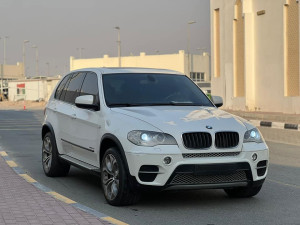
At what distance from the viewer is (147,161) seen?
21.7 feet

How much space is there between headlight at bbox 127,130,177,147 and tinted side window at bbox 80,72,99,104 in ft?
4.41

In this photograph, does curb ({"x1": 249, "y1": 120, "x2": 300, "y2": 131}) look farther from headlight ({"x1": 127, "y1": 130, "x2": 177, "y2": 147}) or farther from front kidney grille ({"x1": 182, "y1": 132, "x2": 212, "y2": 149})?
headlight ({"x1": 127, "y1": 130, "x2": 177, "y2": 147})

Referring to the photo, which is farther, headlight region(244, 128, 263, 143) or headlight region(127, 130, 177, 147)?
headlight region(244, 128, 263, 143)

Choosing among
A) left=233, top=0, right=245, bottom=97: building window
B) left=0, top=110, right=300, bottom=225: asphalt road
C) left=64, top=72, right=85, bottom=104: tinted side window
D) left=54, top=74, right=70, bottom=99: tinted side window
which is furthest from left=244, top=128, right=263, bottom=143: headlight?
left=233, top=0, right=245, bottom=97: building window

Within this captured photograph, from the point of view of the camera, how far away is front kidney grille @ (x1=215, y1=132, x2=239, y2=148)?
675 cm

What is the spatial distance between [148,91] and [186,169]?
5.78 ft

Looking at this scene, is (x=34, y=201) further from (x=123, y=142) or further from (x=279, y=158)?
(x=279, y=158)

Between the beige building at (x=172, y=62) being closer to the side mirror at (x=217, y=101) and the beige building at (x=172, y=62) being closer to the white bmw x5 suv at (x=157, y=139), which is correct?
the side mirror at (x=217, y=101)

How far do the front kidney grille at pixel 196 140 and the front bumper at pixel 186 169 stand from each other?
0.35ft

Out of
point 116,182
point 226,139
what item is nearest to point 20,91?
point 116,182

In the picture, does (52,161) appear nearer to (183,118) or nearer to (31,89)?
(183,118)

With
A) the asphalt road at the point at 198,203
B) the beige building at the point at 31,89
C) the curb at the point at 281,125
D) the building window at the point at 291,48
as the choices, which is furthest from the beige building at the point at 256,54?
the beige building at the point at 31,89

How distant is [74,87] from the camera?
918cm

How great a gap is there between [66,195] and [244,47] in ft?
89.3
